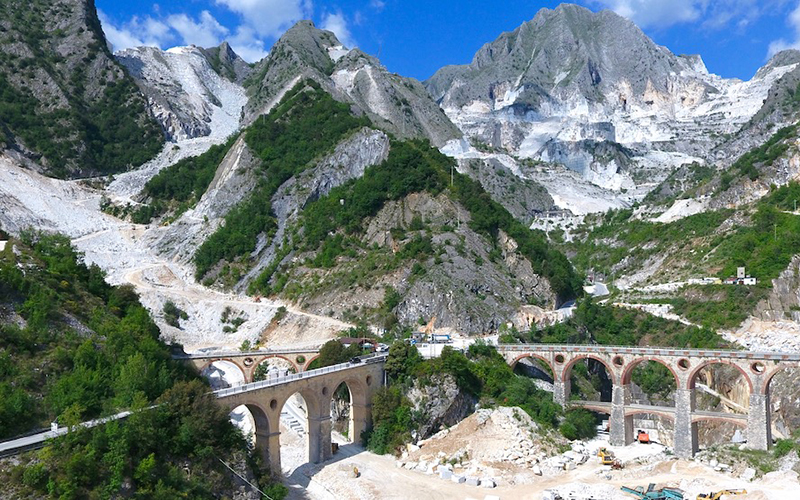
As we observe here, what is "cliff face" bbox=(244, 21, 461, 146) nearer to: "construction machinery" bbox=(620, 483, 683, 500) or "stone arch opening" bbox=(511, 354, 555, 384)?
"stone arch opening" bbox=(511, 354, 555, 384)

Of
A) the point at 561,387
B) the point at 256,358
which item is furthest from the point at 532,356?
the point at 256,358

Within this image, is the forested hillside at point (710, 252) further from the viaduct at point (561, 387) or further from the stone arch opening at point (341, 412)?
the stone arch opening at point (341, 412)

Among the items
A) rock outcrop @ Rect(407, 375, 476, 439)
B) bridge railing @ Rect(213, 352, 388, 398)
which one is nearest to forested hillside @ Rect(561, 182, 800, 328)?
rock outcrop @ Rect(407, 375, 476, 439)

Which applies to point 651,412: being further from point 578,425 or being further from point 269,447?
point 269,447

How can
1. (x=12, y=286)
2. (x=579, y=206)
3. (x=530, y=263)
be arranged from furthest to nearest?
(x=579, y=206), (x=530, y=263), (x=12, y=286)

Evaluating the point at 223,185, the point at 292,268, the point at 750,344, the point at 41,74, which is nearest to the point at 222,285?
the point at 292,268

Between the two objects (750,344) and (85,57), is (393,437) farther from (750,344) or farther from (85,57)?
(85,57)

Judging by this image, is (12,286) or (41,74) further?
(41,74)
